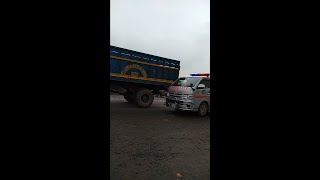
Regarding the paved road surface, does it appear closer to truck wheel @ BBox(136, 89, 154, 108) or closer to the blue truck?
the blue truck

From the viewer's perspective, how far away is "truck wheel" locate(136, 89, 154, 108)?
912cm

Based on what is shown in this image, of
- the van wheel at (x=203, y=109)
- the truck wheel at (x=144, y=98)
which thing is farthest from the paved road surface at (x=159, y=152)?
the truck wheel at (x=144, y=98)

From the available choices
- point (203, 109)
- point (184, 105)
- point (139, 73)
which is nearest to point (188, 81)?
point (184, 105)

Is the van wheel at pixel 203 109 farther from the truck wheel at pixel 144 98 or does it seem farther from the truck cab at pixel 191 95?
the truck wheel at pixel 144 98

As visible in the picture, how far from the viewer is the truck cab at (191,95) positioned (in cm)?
698

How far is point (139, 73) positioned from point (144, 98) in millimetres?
1349

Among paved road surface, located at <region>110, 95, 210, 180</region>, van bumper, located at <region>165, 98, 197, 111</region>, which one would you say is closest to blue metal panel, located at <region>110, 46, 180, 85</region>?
van bumper, located at <region>165, 98, 197, 111</region>

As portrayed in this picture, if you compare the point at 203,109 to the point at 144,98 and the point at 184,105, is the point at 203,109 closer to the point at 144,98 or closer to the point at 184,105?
the point at 184,105

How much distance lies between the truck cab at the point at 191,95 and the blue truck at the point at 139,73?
75.2 inches
